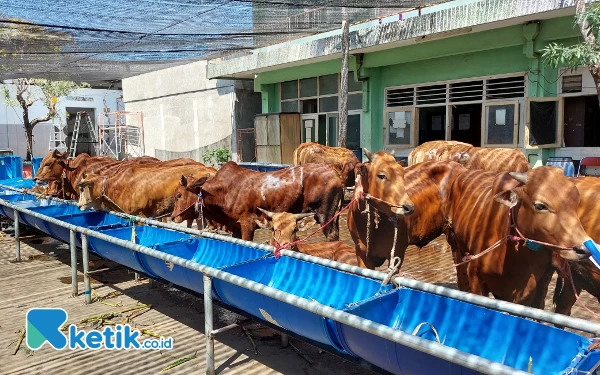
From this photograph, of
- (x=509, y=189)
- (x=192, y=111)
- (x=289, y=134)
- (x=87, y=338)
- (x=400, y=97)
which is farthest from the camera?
(x=192, y=111)

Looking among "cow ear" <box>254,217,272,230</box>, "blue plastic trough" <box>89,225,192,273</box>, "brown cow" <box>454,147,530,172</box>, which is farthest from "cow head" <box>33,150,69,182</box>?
"brown cow" <box>454,147,530,172</box>

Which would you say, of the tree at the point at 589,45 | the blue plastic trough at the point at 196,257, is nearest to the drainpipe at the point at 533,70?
the tree at the point at 589,45

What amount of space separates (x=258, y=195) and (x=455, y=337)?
4070mm

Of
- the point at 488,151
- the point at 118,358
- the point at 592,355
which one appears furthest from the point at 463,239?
the point at 488,151

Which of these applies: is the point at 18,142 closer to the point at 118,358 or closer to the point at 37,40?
the point at 37,40

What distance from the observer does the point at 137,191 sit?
314 inches

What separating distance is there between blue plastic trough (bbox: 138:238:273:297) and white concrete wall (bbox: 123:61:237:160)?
1421 centimetres

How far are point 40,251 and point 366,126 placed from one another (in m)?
9.93

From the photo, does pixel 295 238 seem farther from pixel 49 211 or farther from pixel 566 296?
pixel 49 211

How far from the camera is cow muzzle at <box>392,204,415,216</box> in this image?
458cm

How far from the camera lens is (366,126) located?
52.2 feet

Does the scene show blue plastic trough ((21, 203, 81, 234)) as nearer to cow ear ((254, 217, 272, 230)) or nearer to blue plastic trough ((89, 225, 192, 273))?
blue plastic trough ((89, 225, 192, 273))

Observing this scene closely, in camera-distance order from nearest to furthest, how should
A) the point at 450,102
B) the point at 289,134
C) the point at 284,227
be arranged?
the point at 284,227 < the point at 450,102 < the point at 289,134

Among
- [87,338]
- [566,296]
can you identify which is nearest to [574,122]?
[566,296]
